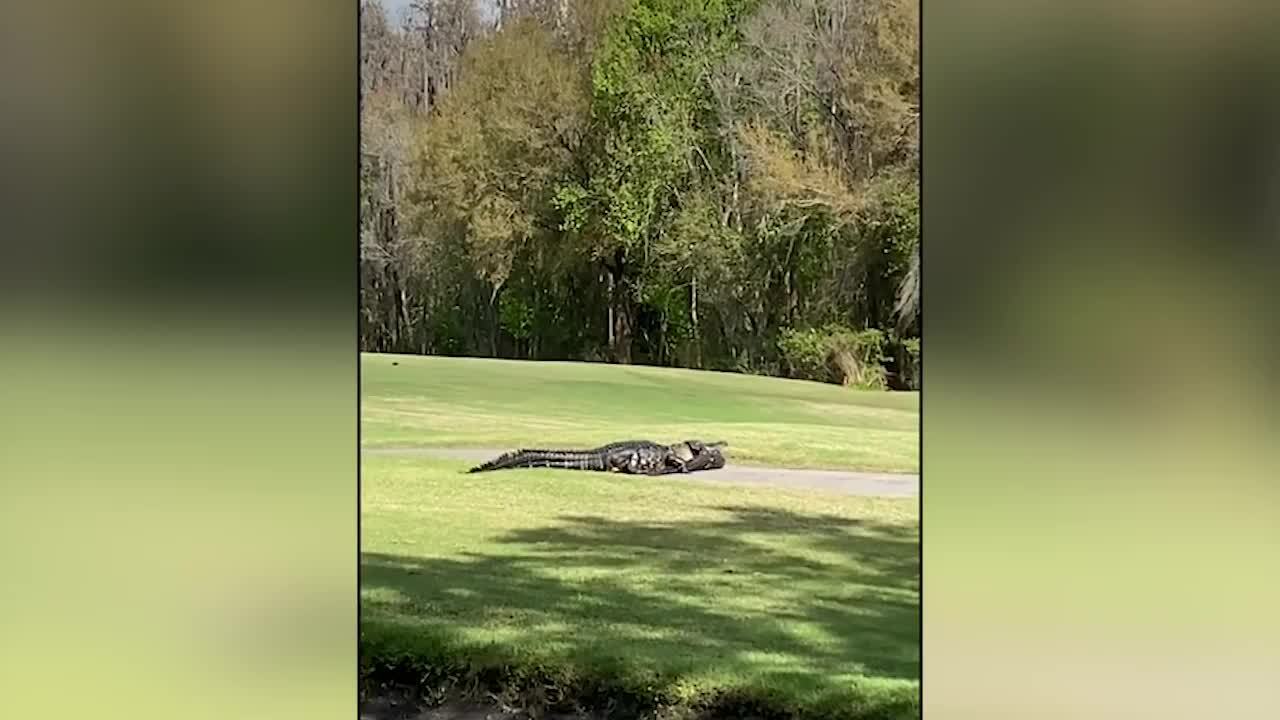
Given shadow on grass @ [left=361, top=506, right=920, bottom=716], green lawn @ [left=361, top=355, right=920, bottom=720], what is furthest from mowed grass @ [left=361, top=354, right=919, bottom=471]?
shadow on grass @ [left=361, top=506, right=920, bottom=716]

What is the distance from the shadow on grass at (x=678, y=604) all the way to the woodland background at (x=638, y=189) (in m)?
0.44

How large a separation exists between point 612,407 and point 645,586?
0.46 m

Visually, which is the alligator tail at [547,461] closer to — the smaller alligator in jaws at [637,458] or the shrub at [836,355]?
the smaller alligator in jaws at [637,458]

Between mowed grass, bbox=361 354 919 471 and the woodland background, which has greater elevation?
the woodland background

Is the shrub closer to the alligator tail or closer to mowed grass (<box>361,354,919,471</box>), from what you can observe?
mowed grass (<box>361,354,919,471</box>)

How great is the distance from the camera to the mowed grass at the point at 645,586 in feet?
8.24

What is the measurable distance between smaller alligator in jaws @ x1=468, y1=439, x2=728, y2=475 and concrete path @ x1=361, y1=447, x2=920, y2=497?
29 millimetres

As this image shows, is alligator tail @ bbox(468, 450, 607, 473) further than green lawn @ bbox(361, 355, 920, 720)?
Yes

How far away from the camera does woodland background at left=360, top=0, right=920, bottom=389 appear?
254 cm

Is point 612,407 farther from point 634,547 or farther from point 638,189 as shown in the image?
point 638,189
